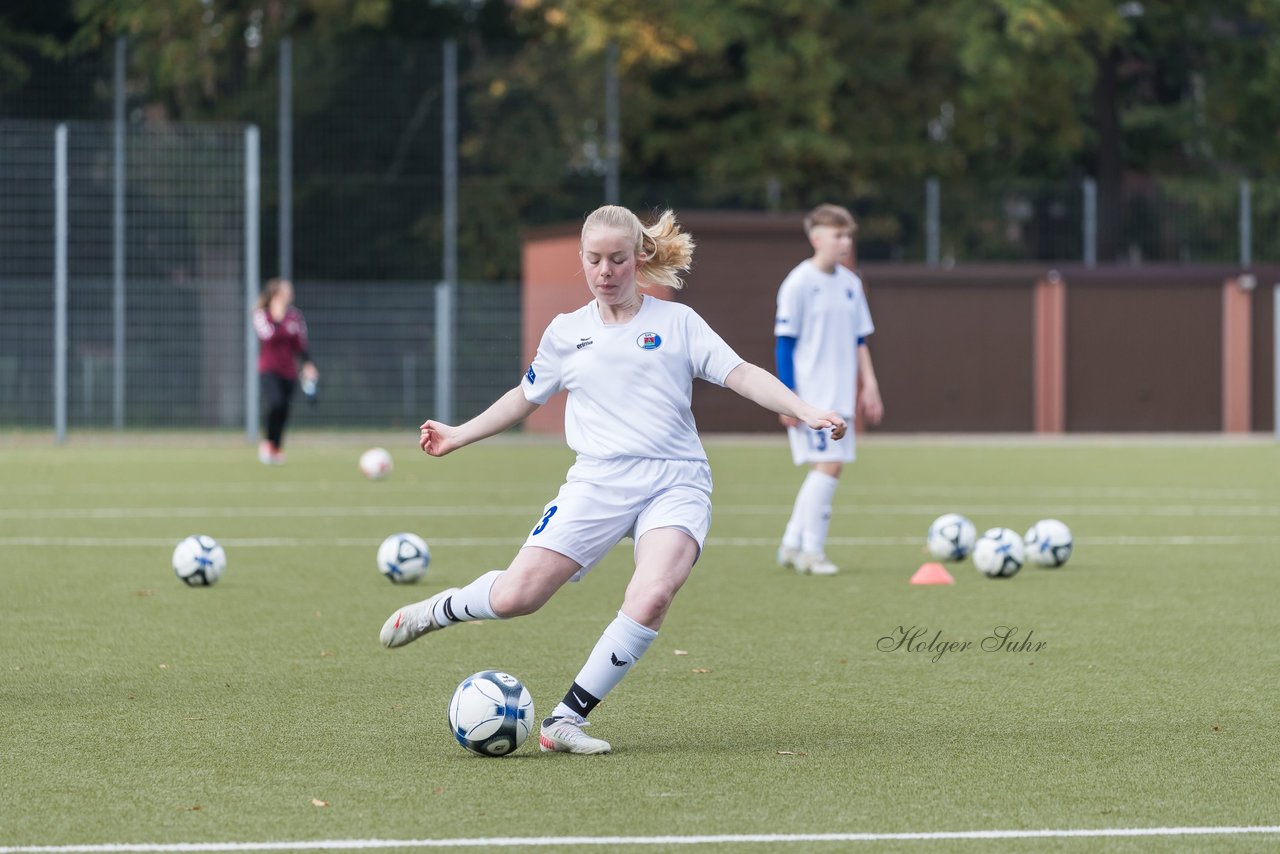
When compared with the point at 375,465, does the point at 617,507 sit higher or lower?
higher

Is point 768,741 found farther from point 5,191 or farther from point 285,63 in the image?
point 285,63

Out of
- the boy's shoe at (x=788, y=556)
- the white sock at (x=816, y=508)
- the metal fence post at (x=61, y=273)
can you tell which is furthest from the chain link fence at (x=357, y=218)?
the white sock at (x=816, y=508)

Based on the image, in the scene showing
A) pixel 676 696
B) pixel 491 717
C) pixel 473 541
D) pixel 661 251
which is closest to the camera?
pixel 491 717

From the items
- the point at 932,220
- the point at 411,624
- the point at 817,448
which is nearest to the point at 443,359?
the point at 932,220

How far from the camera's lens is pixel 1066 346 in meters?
35.2

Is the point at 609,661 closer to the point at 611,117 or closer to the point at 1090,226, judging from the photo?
the point at 611,117

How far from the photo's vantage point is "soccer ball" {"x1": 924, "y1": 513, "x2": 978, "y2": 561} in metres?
12.2

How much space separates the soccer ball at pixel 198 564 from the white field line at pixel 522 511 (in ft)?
15.6

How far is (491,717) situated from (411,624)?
25.1 inches

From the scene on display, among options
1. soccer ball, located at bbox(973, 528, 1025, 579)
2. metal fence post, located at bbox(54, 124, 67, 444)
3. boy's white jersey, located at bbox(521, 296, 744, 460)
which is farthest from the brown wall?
boy's white jersey, located at bbox(521, 296, 744, 460)

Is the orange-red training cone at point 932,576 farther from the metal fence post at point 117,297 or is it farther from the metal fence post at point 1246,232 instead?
the metal fence post at point 1246,232

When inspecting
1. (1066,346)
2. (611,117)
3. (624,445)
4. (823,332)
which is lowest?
(624,445)

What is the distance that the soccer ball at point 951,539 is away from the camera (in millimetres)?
12219

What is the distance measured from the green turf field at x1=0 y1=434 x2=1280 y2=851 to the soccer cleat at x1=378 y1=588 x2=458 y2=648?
1.05 ft
